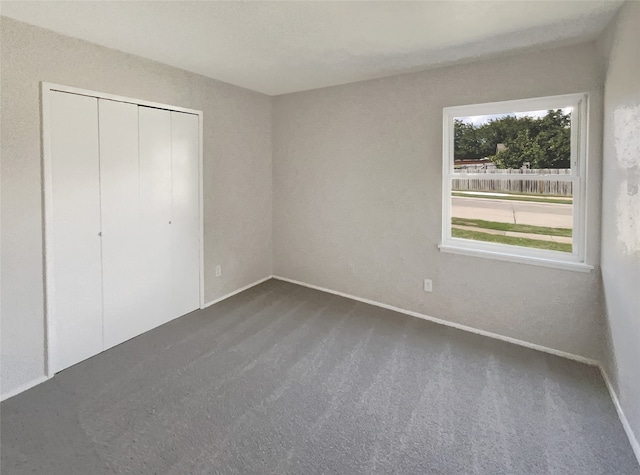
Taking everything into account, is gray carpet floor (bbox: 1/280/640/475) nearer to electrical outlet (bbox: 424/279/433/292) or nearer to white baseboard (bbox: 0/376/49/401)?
white baseboard (bbox: 0/376/49/401)

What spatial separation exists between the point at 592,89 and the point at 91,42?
153 inches

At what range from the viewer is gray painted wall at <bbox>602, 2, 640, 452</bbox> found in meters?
1.87

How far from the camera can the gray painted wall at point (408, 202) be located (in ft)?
9.11

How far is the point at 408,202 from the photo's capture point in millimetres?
3590

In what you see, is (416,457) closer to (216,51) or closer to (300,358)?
(300,358)

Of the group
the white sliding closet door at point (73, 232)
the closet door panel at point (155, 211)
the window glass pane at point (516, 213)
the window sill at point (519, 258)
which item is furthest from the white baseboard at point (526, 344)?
the white sliding closet door at point (73, 232)

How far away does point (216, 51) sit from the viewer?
9.35 feet

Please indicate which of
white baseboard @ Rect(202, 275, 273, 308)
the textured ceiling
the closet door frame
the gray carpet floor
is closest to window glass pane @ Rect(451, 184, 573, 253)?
the gray carpet floor

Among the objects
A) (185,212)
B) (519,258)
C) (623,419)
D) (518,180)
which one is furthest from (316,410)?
(518,180)

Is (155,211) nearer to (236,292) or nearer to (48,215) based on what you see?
(48,215)

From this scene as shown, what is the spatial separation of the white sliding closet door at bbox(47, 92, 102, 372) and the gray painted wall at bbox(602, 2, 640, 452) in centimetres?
364

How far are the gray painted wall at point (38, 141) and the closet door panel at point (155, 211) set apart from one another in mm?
259

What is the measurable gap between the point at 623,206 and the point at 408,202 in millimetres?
1784

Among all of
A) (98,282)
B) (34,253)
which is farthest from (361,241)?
(34,253)
